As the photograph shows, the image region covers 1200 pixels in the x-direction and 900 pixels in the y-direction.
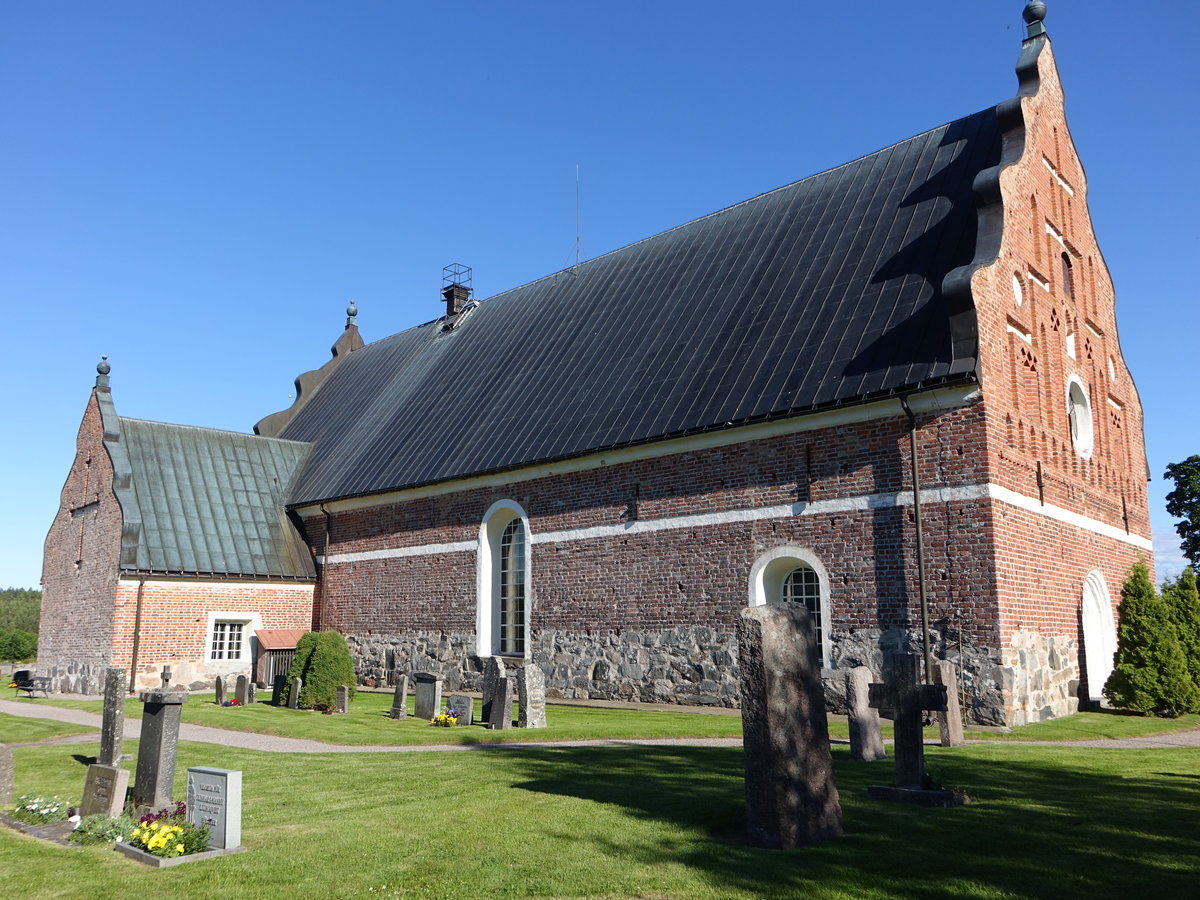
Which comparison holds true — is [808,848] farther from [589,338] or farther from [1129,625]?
[589,338]

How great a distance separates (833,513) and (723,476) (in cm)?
234

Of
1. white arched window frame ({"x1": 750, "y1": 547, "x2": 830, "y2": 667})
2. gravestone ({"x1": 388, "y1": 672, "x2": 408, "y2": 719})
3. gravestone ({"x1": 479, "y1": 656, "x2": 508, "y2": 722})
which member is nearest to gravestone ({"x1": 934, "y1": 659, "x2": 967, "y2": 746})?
white arched window frame ({"x1": 750, "y1": 547, "x2": 830, "y2": 667})

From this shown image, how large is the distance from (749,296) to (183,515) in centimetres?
1608

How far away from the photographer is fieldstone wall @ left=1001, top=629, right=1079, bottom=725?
13.5m

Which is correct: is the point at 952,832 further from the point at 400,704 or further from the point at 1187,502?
the point at 1187,502

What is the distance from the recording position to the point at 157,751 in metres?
8.79

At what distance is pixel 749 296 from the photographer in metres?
19.7

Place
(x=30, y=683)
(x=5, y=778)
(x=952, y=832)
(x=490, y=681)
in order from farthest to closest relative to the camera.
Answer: (x=30, y=683) → (x=490, y=681) → (x=5, y=778) → (x=952, y=832)

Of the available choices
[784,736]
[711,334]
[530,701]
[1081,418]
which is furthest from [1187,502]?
[784,736]

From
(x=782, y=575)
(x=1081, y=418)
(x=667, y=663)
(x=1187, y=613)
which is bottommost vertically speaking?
(x=667, y=663)

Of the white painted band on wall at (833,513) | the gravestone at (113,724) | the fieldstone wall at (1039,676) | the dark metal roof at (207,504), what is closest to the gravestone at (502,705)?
the white painted band on wall at (833,513)

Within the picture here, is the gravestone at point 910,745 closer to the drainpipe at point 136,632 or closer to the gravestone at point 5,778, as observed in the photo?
the gravestone at point 5,778

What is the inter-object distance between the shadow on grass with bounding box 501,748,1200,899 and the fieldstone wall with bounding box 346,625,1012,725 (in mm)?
3196

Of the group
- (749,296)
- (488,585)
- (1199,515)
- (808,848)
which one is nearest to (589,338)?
(749,296)
